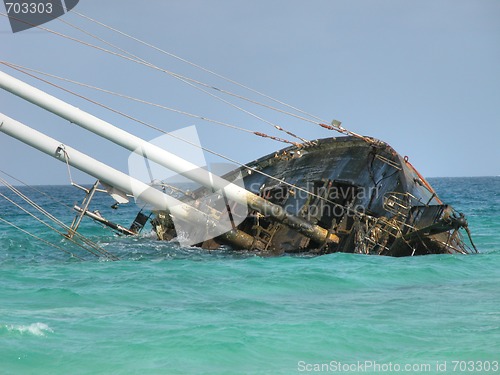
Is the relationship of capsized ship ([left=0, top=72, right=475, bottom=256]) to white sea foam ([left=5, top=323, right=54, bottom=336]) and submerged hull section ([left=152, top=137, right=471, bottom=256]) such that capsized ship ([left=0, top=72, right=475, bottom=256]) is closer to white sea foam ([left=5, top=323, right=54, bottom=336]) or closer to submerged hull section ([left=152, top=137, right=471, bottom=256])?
submerged hull section ([left=152, top=137, right=471, bottom=256])

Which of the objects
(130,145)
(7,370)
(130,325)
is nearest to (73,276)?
(130,145)

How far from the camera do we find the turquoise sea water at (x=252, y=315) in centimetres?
1288

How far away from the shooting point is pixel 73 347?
43.7 ft

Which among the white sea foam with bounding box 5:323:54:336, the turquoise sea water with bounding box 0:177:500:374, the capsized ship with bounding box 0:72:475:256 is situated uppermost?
the capsized ship with bounding box 0:72:475:256

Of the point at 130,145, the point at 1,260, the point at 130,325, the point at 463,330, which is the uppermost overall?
the point at 130,145

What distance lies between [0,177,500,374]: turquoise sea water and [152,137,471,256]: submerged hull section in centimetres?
A: 104

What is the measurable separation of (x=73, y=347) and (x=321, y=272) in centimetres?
841

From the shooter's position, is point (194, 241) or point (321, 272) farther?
point (194, 241)

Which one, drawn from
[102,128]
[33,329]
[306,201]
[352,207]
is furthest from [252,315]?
[306,201]

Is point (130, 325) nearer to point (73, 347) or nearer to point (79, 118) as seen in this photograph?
point (73, 347)

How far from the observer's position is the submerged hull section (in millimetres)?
23125

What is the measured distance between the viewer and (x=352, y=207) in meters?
25.8

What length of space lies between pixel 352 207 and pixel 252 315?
1090 cm

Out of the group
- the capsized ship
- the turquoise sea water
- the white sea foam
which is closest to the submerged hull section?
the capsized ship
